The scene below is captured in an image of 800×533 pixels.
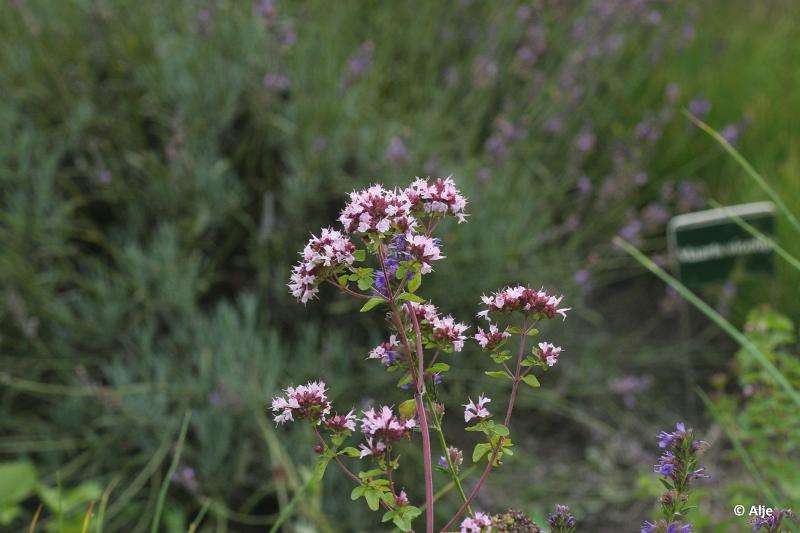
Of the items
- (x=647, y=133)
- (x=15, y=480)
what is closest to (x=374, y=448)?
(x=15, y=480)

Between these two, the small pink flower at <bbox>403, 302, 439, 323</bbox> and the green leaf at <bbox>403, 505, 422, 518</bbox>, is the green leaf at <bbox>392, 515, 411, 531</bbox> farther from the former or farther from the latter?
the small pink flower at <bbox>403, 302, 439, 323</bbox>

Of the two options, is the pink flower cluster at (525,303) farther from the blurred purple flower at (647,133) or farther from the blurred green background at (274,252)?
the blurred purple flower at (647,133)

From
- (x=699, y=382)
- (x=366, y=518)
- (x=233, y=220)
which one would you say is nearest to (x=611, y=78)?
(x=699, y=382)

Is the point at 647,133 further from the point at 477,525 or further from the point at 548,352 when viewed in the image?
the point at 477,525

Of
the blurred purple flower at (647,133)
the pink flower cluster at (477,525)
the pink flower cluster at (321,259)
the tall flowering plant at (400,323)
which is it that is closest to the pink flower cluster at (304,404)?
the tall flowering plant at (400,323)

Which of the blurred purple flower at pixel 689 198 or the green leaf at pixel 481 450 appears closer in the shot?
the green leaf at pixel 481 450
